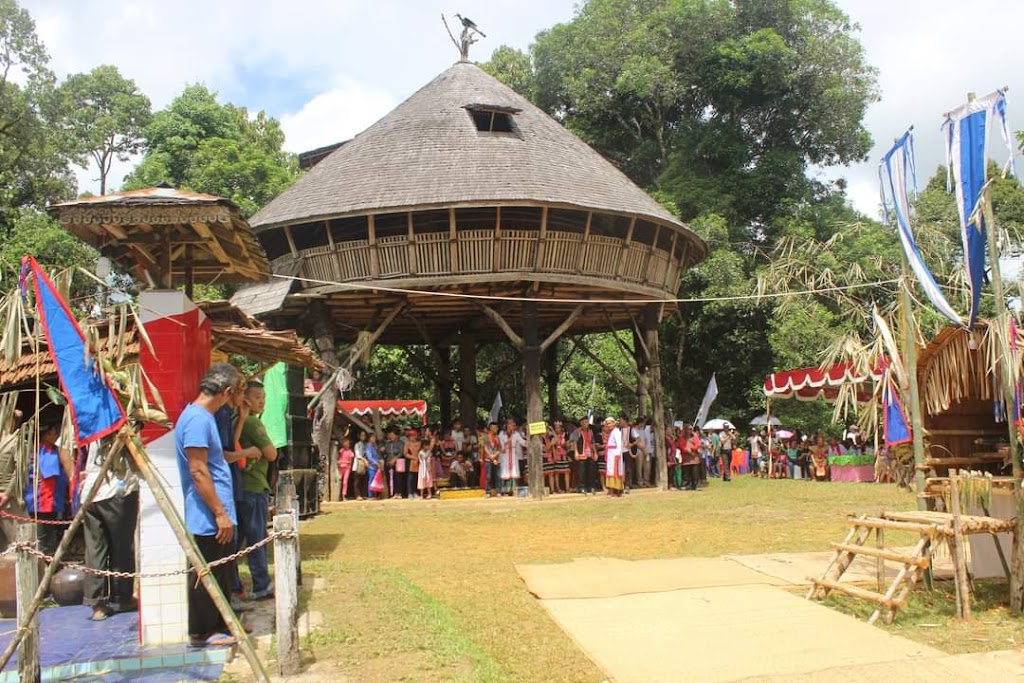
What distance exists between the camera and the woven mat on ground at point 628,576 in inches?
290

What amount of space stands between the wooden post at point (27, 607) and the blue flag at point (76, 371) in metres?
0.66

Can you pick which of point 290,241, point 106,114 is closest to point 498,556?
point 290,241

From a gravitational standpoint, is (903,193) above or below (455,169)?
below

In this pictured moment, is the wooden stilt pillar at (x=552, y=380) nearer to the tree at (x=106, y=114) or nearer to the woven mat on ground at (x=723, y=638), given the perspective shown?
the woven mat on ground at (x=723, y=638)

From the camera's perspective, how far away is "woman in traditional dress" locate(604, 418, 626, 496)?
1698cm

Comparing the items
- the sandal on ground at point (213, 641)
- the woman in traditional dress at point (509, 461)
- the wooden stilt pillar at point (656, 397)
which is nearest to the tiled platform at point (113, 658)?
the sandal on ground at point (213, 641)

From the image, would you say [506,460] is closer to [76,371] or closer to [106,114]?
[76,371]

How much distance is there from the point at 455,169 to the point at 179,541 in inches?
497

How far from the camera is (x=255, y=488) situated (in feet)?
23.3

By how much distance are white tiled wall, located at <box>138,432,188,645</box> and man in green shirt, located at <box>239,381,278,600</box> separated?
42.7 inches

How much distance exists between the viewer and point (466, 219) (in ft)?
56.3

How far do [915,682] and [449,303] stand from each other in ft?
45.5

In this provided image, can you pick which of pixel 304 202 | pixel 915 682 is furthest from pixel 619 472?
pixel 915 682

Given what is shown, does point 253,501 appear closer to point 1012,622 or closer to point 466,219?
point 1012,622
